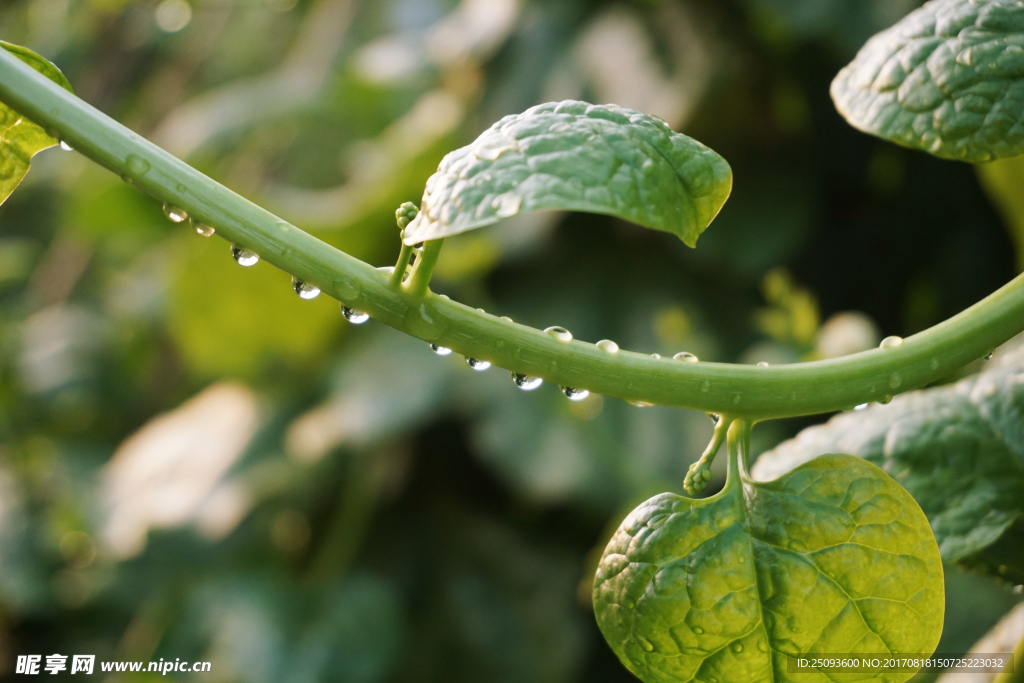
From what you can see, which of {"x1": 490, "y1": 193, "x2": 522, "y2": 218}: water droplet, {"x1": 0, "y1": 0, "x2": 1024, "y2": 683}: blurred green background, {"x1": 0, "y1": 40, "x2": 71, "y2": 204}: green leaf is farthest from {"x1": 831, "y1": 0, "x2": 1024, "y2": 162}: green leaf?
{"x1": 0, "y1": 0, "x2": 1024, "y2": 683}: blurred green background

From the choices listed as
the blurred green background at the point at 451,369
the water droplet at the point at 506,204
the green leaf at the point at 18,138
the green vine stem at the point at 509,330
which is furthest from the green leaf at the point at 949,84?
the blurred green background at the point at 451,369

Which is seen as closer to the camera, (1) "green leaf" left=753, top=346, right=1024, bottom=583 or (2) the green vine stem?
(2) the green vine stem

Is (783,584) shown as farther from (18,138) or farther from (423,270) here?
(18,138)

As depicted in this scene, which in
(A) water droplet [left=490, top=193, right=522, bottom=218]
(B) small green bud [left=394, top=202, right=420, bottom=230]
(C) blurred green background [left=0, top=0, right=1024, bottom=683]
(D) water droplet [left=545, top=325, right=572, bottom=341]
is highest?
(A) water droplet [left=490, top=193, right=522, bottom=218]

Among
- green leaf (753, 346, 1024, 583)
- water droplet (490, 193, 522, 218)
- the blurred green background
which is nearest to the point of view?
water droplet (490, 193, 522, 218)

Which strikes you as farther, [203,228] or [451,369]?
[451,369]

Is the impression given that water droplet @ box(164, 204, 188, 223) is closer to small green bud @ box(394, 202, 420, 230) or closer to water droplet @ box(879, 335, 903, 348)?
small green bud @ box(394, 202, 420, 230)

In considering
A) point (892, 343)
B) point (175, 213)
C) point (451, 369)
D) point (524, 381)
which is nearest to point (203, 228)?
point (175, 213)

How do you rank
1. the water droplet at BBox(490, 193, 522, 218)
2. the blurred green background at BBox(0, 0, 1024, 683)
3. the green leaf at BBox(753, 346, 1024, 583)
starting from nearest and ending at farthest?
the water droplet at BBox(490, 193, 522, 218) < the green leaf at BBox(753, 346, 1024, 583) < the blurred green background at BBox(0, 0, 1024, 683)
